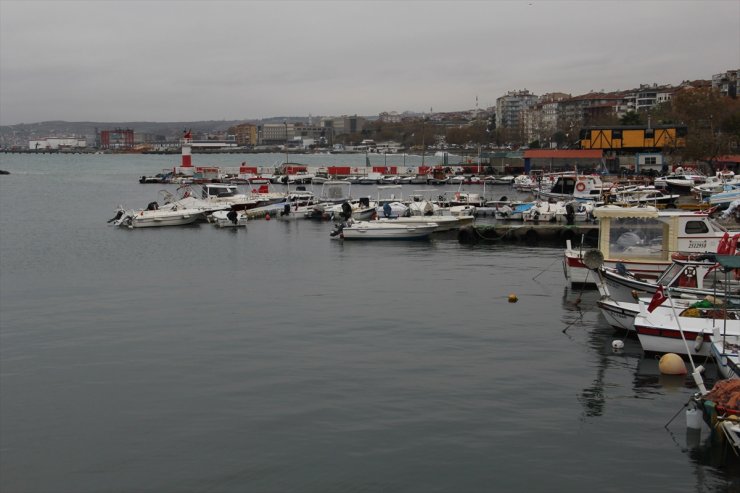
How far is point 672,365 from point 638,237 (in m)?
7.97

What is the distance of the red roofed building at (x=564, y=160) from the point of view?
275ft

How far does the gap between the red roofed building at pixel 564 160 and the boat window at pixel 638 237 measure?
58.1m

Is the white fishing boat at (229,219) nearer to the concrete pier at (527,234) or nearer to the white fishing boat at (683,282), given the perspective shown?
the concrete pier at (527,234)

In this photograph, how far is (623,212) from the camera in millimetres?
23859

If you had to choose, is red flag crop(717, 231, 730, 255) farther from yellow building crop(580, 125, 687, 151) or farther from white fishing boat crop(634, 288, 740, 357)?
yellow building crop(580, 125, 687, 151)

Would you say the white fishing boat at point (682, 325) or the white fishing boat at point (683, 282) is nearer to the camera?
the white fishing boat at point (682, 325)

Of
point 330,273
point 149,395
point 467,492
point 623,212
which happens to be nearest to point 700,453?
point 467,492

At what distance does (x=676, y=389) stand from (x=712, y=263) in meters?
4.77

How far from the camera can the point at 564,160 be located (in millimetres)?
87125

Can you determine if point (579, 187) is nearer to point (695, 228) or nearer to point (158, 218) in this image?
point (158, 218)

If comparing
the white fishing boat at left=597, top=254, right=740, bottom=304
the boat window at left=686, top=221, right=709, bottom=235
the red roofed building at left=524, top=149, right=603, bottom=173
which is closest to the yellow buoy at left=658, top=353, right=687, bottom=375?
the white fishing boat at left=597, top=254, right=740, bottom=304

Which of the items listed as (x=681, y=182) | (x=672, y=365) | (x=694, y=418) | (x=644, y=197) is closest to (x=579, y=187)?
(x=681, y=182)

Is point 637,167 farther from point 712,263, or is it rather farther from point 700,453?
point 700,453

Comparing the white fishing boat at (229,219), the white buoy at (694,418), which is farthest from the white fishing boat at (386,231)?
the white buoy at (694,418)
